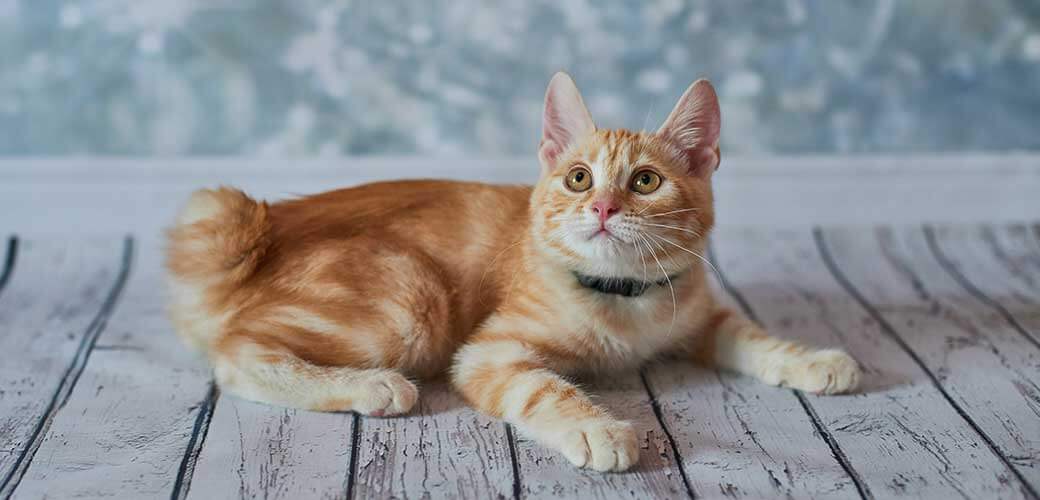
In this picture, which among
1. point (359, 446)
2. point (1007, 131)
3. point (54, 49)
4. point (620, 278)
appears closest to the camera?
point (359, 446)

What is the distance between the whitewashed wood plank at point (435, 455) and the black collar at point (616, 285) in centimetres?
29

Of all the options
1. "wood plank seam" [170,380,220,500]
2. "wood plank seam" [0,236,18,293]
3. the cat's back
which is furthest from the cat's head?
"wood plank seam" [0,236,18,293]

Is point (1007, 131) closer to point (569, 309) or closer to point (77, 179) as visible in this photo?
point (569, 309)

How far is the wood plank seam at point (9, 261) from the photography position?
8.38 feet

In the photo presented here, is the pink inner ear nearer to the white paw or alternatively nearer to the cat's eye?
the cat's eye

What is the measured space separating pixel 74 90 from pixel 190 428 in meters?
1.44

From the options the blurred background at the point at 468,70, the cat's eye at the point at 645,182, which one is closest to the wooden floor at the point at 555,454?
the cat's eye at the point at 645,182

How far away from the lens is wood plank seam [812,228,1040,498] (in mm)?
1614

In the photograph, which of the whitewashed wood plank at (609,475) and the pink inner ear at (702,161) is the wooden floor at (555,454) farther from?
the pink inner ear at (702,161)

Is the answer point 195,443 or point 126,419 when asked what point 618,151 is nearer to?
point 195,443

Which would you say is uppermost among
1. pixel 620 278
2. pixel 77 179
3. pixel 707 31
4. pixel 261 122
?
pixel 707 31

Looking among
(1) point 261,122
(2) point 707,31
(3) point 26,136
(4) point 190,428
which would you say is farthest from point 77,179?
(2) point 707,31

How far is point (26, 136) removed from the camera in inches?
112

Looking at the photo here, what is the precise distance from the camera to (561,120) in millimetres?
1865
